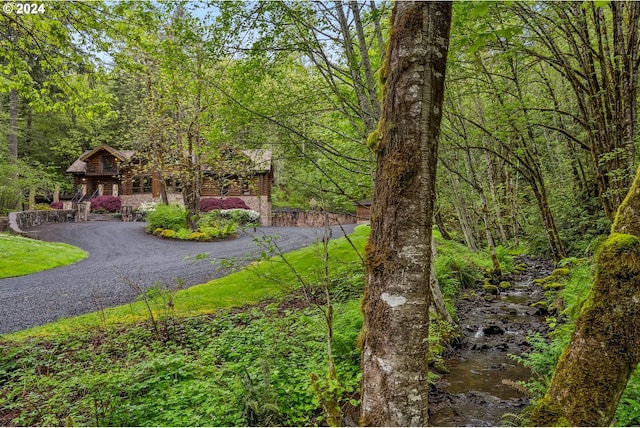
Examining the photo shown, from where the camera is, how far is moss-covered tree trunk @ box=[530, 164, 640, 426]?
1831 mm

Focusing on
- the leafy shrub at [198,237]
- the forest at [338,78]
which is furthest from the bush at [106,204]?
the forest at [338,78]

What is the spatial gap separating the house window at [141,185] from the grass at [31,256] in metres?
18.3

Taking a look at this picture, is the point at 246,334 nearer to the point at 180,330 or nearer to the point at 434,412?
the point at 180,330

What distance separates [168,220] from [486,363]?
17.1m

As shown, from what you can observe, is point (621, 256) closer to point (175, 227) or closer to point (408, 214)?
point (408, 214)

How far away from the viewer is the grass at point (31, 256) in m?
10.6

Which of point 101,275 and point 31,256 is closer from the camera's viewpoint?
point 101,275

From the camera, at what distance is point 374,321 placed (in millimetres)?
1815

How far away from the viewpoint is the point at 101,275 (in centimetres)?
1016

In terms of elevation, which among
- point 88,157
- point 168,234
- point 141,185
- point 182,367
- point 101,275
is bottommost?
point 101,275

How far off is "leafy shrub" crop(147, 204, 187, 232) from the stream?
581 inches

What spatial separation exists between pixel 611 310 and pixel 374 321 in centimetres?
125

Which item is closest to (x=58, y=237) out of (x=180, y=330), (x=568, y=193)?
(x=180, y=330)

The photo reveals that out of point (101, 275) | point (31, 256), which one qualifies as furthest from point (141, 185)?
point (101, 275)
